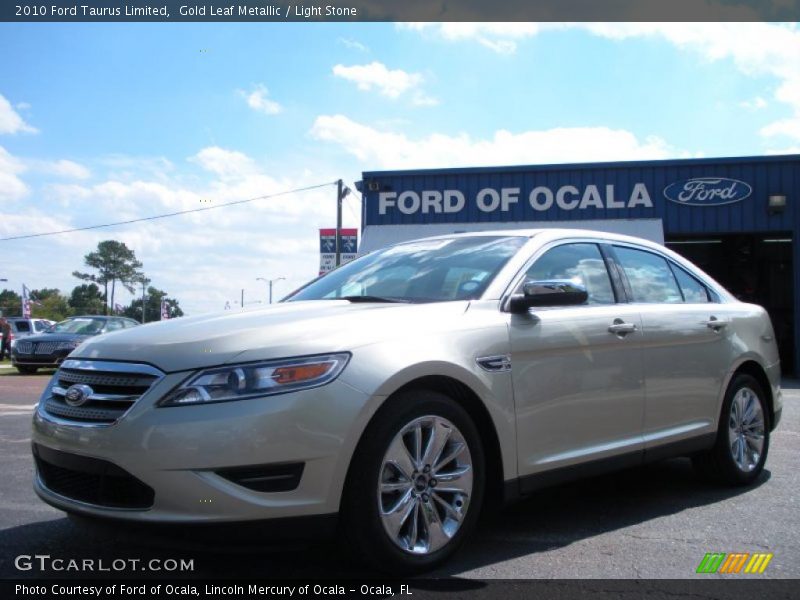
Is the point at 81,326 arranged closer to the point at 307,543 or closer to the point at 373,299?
the point at 373,299

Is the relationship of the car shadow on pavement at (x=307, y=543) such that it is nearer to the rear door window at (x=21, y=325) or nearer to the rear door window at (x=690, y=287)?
the rear door window at (x=690, y=287)

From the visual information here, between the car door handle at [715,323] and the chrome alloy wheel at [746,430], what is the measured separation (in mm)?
501

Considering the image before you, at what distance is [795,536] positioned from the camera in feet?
13.0

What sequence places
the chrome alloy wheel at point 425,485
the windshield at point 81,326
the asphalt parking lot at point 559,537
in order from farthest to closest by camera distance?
the windshield at point 81,326 → the asphalt parking lot at point 559,537 → the chrome alloy wheel at point 425,485

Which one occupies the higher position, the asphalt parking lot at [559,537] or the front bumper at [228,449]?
the front bumper at [228,449]

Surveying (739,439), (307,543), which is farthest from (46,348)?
(307,543)

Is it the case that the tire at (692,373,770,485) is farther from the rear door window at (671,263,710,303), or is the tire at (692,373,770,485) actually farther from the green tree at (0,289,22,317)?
the green tree at (0,289,22,317)

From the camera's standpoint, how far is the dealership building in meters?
18.0

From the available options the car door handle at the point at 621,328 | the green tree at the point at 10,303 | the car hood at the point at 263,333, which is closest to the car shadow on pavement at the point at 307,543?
the car hood at the point at 263,333

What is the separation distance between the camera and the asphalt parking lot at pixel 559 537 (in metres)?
3.22

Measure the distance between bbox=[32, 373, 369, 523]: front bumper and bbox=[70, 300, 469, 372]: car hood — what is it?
0.55 feet

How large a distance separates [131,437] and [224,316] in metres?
0.86

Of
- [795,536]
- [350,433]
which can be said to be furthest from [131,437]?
[795,536]

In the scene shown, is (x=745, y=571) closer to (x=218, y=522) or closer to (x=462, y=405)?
(x=462, y=405)
